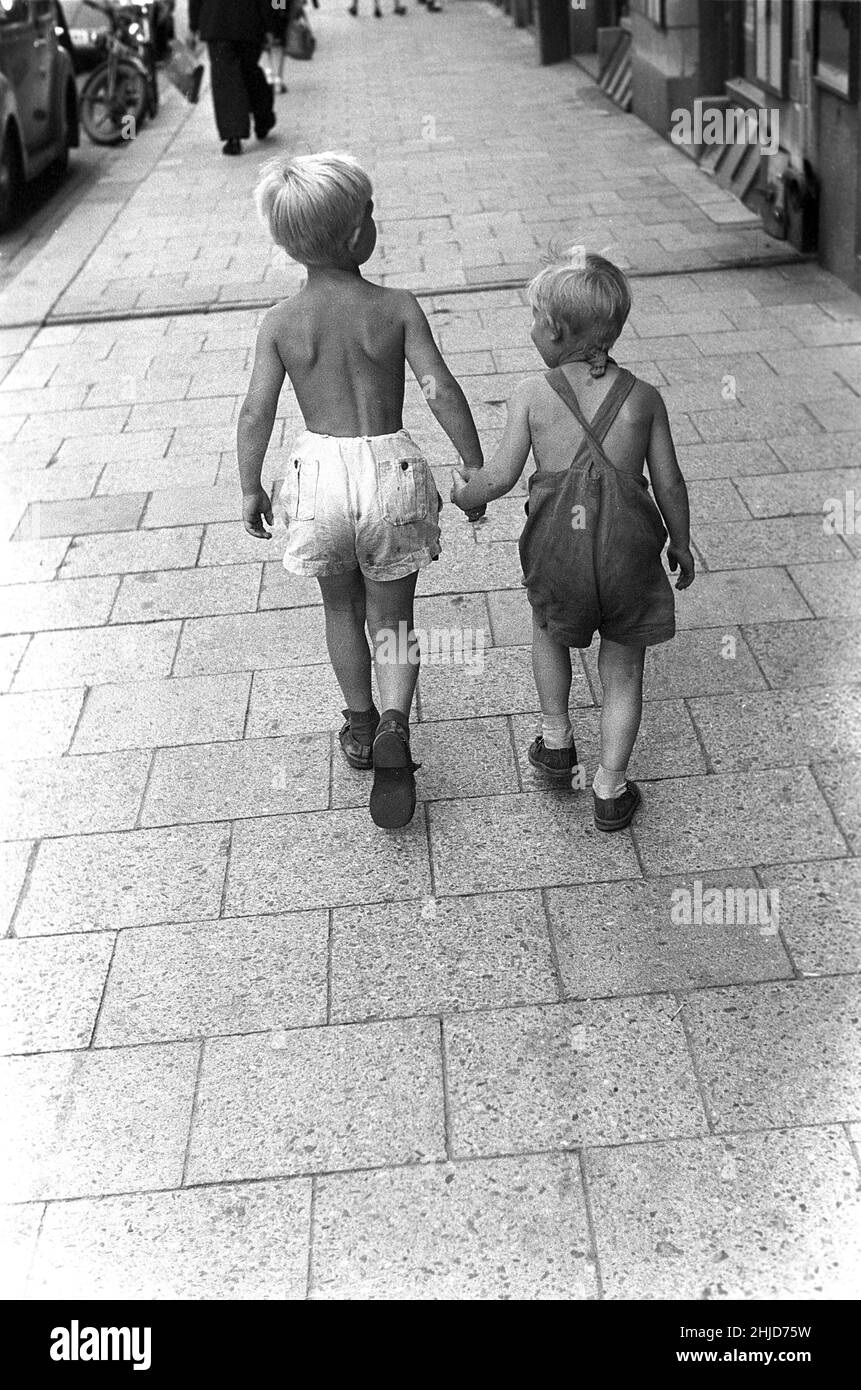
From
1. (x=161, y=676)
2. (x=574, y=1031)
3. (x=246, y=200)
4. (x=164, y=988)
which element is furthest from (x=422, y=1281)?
(x=246, y=200)

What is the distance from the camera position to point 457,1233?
2.91m

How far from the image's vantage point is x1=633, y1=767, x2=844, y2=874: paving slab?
394 cm

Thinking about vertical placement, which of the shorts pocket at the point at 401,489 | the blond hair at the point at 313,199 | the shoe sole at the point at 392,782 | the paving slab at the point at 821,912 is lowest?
the paving slab at the point at 821,912

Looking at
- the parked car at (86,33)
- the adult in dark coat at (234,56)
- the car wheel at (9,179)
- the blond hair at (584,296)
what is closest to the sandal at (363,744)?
the blond hair at (584,296)

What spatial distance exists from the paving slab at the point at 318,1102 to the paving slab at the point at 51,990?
32 centimetres

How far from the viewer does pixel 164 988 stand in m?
3.66

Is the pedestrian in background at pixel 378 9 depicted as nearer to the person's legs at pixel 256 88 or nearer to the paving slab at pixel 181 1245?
the person's legs at pixel 256 88

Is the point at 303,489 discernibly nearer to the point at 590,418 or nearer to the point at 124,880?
the point at 590,418

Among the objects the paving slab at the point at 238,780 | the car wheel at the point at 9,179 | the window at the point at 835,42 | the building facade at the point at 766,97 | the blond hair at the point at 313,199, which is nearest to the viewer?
the blond hair at the point at 313,199

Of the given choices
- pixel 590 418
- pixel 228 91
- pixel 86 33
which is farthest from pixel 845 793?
pixel 86 33

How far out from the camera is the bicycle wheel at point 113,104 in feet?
50.6

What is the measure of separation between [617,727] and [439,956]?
0.75 m

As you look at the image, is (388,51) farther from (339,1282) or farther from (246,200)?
(339,1282)

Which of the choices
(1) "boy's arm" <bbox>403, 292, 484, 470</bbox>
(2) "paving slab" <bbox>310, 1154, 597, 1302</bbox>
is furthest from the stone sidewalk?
(1) "boy's arm" <bbox>403, 292, 484, 470</bbox>
